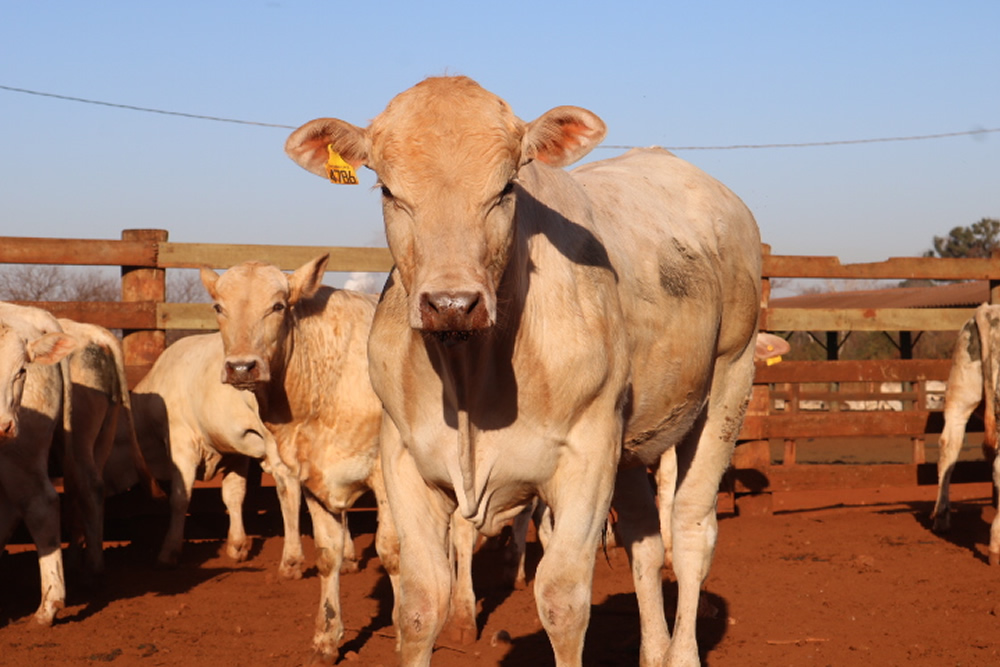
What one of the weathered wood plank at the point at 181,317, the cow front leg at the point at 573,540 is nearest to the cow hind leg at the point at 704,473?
the cow front leg at the point at 573,540

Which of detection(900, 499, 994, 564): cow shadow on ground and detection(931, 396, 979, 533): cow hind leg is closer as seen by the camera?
detection(900, 499, 994, 564): cow shadow on ground

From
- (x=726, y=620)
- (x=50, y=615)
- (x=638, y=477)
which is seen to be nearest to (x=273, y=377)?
(x=50, y=615)

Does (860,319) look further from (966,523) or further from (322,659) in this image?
(322,659)

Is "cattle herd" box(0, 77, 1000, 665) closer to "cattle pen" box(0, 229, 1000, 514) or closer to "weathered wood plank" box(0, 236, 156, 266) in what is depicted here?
"weathered wood plank" box(0, 236, 156, 266)

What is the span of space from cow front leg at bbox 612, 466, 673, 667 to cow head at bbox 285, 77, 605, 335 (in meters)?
2.15

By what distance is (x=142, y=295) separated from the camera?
984 cm

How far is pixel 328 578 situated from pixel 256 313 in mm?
1708

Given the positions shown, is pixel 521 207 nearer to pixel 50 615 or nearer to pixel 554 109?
pixel 554 109

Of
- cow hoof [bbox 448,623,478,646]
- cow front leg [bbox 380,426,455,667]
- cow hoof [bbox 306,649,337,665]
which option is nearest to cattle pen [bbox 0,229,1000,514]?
cow hoof [bbox 448,623,478,646]

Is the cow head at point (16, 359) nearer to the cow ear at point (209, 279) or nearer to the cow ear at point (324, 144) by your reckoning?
the cow ear at point (209, 279)

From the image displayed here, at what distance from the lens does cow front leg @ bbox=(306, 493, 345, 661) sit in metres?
6.10

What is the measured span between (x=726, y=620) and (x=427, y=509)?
3.30m

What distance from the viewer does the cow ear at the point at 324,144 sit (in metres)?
3.63

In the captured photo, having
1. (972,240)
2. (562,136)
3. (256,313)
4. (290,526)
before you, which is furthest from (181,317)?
(972,240)
